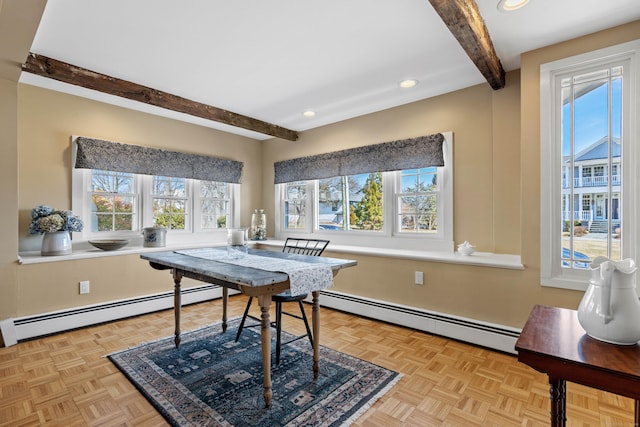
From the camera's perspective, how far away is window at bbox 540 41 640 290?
2.08 m

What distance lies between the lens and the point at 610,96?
85.7 inches

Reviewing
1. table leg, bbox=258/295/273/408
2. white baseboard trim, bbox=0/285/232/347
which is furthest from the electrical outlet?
table leg, bbox=258/295/273/408

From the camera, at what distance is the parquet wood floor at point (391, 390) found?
176 cm

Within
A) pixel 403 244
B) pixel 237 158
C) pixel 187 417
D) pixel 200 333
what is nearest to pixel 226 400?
pixel 187 417

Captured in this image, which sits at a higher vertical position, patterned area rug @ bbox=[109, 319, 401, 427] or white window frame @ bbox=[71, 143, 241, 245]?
white window frame @ bbox=[71, 143, 241, 245]

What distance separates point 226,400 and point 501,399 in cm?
168

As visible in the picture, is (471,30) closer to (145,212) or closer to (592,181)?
(592,181)

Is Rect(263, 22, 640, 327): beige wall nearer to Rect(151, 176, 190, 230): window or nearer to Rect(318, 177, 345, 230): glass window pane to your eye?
Rect(318, 177, 345, 230): glass window pane

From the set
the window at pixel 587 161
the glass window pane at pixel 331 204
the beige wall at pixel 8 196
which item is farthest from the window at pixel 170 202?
the window at pixel 587 161

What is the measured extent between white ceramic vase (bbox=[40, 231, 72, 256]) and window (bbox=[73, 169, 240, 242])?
0.30 m

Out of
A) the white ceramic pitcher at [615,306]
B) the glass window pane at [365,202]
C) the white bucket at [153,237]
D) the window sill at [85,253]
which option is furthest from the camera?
the glass window pane at [365,202]

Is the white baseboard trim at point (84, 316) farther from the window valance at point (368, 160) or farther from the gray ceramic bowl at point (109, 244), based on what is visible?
the window valance at point (368, 160)

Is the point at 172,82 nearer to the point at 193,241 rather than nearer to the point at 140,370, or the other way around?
the point at 193,241

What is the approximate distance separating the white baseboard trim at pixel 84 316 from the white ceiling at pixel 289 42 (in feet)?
7.15
